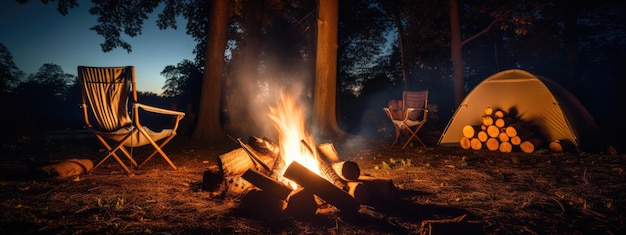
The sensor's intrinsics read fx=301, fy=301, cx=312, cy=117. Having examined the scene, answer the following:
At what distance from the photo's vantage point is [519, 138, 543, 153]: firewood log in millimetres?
5637

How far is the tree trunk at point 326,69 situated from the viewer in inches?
291

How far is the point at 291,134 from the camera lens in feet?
11.1

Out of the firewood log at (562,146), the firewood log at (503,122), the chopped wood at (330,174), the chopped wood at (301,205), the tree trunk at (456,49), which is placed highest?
the tree trunk at (456,49)

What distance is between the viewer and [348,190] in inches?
102

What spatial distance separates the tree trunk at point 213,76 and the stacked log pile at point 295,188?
451 centimetres

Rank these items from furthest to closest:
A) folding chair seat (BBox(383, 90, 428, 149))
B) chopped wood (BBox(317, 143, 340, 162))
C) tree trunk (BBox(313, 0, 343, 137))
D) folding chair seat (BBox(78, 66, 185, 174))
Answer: tree trunk (BBox(313, 0, 343, 137)), folding chair seat (BBox(383, 90, 428, 149)), chopped wood (BBox(317, 143, 340, 162)), folding chair seat (BBox(78, 66, 185, 174))

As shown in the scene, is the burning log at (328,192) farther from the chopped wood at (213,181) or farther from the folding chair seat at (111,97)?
the folding chair seat at (111,97)

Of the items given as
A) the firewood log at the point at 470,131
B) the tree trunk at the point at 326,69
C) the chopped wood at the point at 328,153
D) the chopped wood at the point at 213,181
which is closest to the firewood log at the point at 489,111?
the firewood log at the point at 470,131

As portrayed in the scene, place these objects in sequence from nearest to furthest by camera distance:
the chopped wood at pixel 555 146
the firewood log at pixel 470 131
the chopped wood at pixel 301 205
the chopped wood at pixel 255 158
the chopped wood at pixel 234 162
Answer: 1. the chopped wood at pixel 301 205
2. the chopped wood at pixel 234 162
3. the chopped wood at pixel 255 158
4. the chopped wood at pixel 555 146
5. the firewood log at pixel 470 131

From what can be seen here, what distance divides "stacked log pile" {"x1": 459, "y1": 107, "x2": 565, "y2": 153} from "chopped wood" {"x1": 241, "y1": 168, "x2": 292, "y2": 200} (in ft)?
17.3

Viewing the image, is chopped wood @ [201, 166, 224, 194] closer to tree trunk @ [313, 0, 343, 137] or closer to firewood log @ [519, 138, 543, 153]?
tree trunk @ [313, 0, 343, 137]

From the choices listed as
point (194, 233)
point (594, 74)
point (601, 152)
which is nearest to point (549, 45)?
point (594, 74)

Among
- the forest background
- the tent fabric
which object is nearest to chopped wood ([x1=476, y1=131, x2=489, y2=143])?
the tent fabric

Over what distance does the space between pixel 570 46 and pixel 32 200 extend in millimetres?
19539
